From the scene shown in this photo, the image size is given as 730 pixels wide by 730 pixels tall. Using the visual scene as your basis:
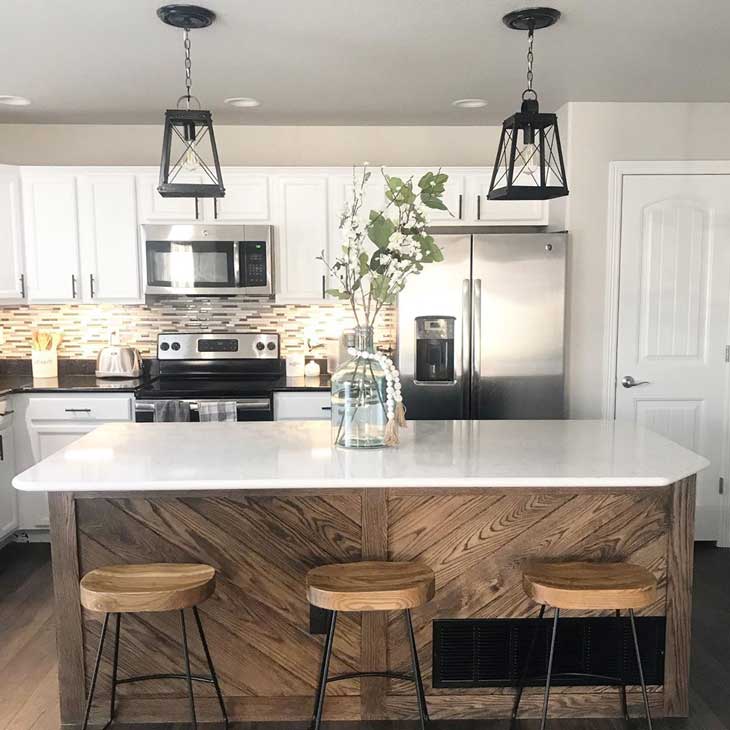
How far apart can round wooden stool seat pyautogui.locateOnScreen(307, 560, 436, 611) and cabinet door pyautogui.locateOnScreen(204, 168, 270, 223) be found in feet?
8.83

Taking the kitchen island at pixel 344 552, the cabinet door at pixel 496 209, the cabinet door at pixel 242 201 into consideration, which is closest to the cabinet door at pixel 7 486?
the cabinet door at pixel 242 201

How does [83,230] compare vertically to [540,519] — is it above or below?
above

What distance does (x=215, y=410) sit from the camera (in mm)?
4156

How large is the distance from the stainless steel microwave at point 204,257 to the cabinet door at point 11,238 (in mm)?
741

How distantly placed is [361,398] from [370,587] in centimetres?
72

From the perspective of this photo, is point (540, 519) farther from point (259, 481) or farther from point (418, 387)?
point (418, 387)

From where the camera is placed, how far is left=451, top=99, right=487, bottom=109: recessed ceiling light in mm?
4004

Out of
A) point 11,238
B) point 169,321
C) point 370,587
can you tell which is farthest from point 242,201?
point 370,587

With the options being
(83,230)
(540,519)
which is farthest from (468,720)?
(83,230)

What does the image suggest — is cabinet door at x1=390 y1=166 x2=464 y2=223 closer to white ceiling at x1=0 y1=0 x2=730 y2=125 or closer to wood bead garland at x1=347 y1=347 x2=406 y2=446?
white ceiling at x1=0 y1=0 x2=730 y2=125

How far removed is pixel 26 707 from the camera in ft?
8.63

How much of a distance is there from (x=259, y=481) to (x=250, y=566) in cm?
41

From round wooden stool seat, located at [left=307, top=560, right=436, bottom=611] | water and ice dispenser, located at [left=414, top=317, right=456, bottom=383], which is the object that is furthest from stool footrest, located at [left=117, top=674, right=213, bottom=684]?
water and ice dispenser, located at [left=414, top=317, right=456, bottom=383]

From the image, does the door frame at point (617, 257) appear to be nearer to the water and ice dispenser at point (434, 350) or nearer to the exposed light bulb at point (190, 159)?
the water and ice dispenser at point (434, 350)
